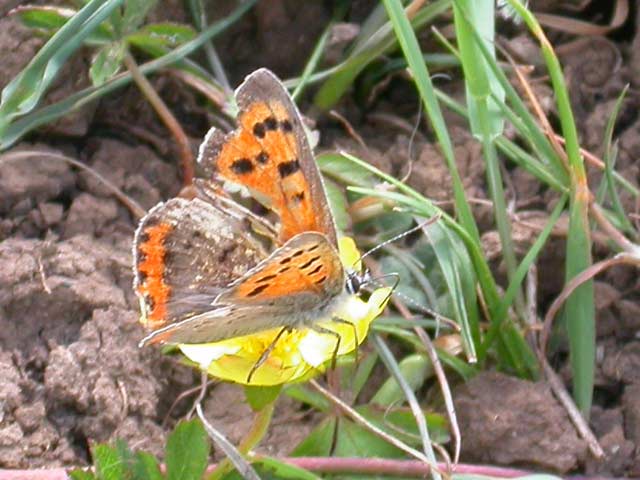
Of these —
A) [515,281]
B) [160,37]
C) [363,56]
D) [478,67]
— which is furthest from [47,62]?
[515,281]

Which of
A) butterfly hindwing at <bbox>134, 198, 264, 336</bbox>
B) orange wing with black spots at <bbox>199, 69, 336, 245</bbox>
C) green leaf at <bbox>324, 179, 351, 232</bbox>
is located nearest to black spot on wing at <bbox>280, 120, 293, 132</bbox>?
orange wing with black spots at <bbox>199, 69, 336, 245</bbox>

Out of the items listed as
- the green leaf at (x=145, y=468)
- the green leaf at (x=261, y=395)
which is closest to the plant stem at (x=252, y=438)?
the green leaf at (x=261, y=395)

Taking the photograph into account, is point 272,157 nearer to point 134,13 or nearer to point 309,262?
point 309,262

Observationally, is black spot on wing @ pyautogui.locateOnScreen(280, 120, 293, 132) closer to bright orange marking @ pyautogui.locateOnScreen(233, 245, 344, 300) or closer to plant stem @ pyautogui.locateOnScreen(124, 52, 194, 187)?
bright orange marking @ pyautogui.locateOnScreen(233, 245, 344, 300)

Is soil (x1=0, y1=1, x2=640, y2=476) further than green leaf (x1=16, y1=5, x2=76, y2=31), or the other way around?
green leaf (x1=16, y1=5, x2=76, y2=31)

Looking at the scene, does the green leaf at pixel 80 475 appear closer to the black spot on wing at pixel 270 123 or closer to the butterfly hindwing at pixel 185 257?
the butterfly hindwing at pixel 185 257

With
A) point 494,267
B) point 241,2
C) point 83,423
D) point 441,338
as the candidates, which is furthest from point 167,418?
point 241,2

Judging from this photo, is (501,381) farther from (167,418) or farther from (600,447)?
(167,418)
